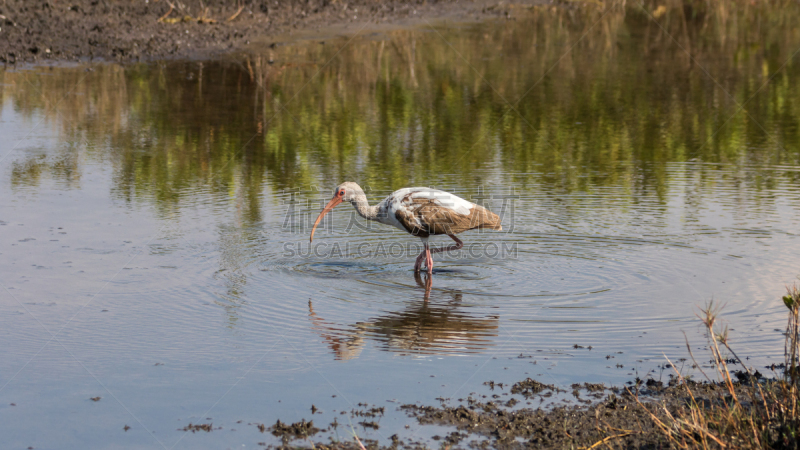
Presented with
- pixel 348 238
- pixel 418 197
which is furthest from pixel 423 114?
pixel 418 197

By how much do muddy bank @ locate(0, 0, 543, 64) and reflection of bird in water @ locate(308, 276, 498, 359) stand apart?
1336 centimetres

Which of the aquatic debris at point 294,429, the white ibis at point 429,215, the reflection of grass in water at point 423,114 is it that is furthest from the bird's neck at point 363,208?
the aquatic debris at point 294,429

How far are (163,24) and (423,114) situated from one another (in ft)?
28.1

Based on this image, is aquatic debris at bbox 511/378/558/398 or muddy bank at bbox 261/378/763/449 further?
aquatic debris at bbox 511/378/558/398

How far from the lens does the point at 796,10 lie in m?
28.5

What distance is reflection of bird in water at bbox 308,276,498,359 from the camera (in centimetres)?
611

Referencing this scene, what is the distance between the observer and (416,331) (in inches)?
257

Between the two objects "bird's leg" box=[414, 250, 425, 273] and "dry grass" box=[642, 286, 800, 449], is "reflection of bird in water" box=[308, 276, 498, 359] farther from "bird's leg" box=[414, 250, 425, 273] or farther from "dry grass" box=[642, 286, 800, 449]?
"dry grass" box=[642, 286, 800, 449]

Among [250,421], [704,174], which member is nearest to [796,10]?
[704,174]

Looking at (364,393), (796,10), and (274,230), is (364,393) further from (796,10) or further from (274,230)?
(796,10)

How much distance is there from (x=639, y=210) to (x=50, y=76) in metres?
11.5

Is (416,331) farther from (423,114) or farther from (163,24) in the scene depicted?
(163,24)

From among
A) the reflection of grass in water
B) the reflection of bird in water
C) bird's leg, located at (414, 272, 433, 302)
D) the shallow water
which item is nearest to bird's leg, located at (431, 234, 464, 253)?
the shallow water

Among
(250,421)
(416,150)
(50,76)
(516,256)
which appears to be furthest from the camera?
(50,76)
